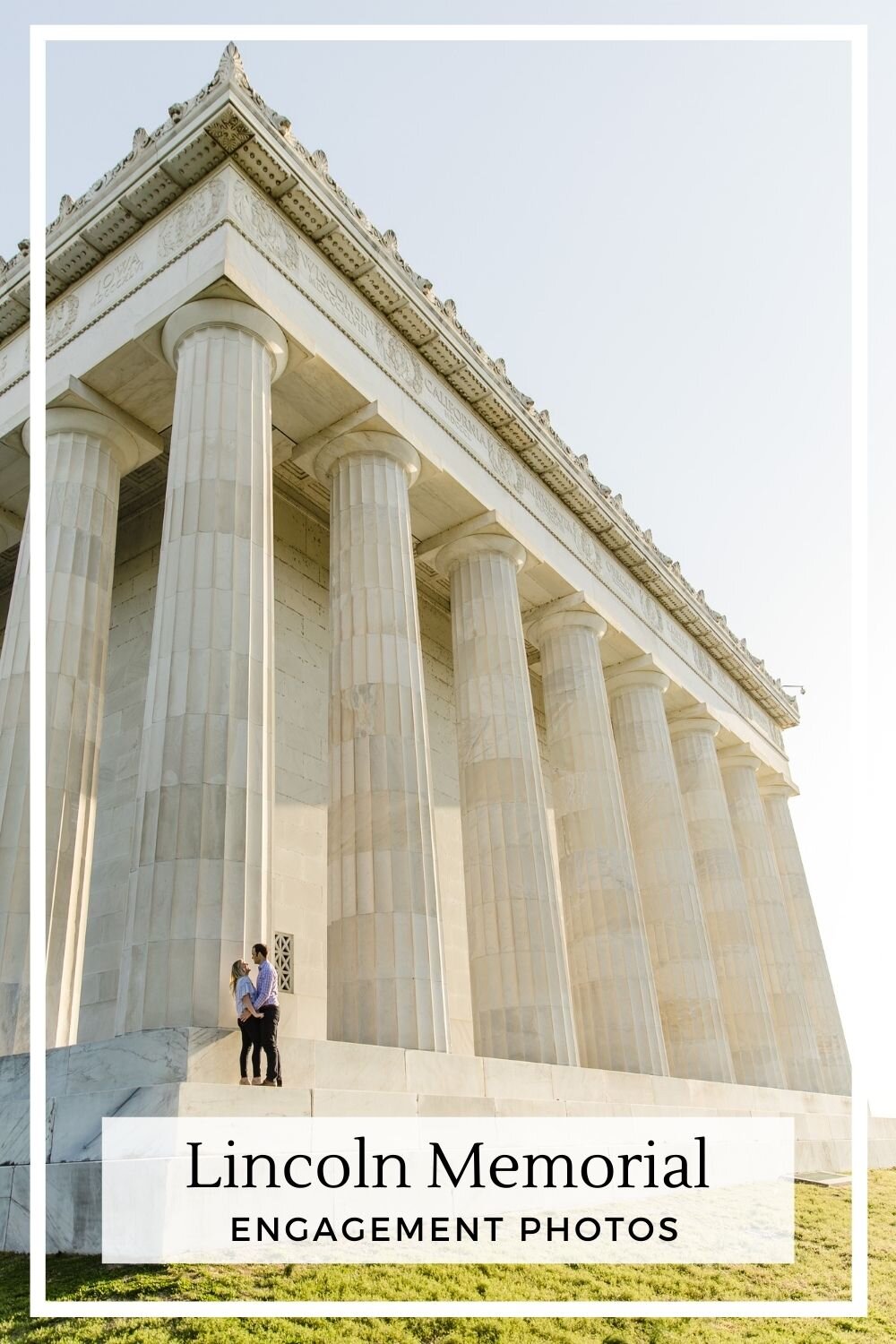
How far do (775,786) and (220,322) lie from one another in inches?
1924

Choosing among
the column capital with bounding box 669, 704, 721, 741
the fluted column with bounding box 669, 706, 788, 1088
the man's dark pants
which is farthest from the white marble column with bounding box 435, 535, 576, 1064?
the column capital with bounding box 669, 704, 721, 741

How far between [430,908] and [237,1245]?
40.0 ft

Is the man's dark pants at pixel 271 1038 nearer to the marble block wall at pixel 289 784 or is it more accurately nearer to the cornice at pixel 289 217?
the marble block wall at pixel 289 784

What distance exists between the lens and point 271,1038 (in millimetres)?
17641

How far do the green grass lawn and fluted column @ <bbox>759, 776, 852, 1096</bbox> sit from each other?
42742 millimetres

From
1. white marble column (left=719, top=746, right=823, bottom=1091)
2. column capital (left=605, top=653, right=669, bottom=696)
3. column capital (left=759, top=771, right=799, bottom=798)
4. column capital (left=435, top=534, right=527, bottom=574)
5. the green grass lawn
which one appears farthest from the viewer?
column capital (left=759, top=771, right=799, bottom=798)

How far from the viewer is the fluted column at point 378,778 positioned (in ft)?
80.8

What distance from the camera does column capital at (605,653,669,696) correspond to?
4891 cm

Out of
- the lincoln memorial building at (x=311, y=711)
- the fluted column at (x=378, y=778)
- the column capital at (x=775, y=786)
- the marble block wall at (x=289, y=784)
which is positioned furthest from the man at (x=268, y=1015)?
the column capital at (x=775, y=786)

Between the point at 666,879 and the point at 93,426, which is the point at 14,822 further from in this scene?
the point at 666,879

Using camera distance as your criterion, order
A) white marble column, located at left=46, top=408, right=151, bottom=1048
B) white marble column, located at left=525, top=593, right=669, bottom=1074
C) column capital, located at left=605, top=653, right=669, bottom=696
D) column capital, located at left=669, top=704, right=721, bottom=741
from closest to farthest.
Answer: white marble column, located at left=46, top=408, right=151, bottom=1048, white marble column, located at left=525, top=593, right=669, bottom=1074, column capital, located at left=605, top=653, right=669, bottom=696, column capital, located at left=669, top=704, right=721, bottom=741

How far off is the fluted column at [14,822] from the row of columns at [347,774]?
0.06m

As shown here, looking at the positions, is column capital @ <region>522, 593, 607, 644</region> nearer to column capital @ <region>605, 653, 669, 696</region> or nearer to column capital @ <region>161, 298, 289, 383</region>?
column capital @ <region>605, 653, 669, 696</region>

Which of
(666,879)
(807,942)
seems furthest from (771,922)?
(666,879)
